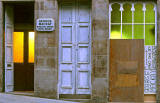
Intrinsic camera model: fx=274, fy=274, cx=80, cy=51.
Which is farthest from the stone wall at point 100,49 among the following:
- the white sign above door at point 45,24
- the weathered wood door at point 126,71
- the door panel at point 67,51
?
the white sign above door at point 45,24

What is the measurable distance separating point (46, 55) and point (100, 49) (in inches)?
91.8

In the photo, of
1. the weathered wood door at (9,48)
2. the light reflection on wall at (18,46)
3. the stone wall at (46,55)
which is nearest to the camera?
the stone wall at (46,55)

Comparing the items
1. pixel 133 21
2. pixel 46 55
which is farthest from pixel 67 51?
pixel 133 21

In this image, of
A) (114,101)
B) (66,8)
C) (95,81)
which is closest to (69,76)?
(95,81)

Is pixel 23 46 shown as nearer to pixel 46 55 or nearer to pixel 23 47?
pixel 23 47

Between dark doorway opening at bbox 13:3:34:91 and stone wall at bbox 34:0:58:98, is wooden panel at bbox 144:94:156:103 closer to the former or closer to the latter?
stone wall at bbox 34:0:58:98

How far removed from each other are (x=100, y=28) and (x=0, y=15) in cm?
451

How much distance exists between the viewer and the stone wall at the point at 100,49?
37.3 ft

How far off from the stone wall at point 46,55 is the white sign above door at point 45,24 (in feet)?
0.51

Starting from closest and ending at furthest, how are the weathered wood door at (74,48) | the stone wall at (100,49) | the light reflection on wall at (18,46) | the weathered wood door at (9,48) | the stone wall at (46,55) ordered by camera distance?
the stone wall at (100,49) → the stone wall at (46,55) → the weathered wood door at (74,48) → the weathered wood door at (9,48) → the light reflection on wall at (18,46)

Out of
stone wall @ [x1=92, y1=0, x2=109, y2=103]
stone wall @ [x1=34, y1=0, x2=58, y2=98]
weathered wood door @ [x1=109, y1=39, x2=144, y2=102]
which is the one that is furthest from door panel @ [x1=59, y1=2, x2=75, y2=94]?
weathered wood door @ [x1=109, y1=39, x2=144, y2=102]

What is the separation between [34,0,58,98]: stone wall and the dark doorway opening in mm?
1899

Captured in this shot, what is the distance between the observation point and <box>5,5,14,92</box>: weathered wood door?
1255 centimetres

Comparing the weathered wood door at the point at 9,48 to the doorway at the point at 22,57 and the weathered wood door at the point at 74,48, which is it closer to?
the doorway at the point at 22,57
